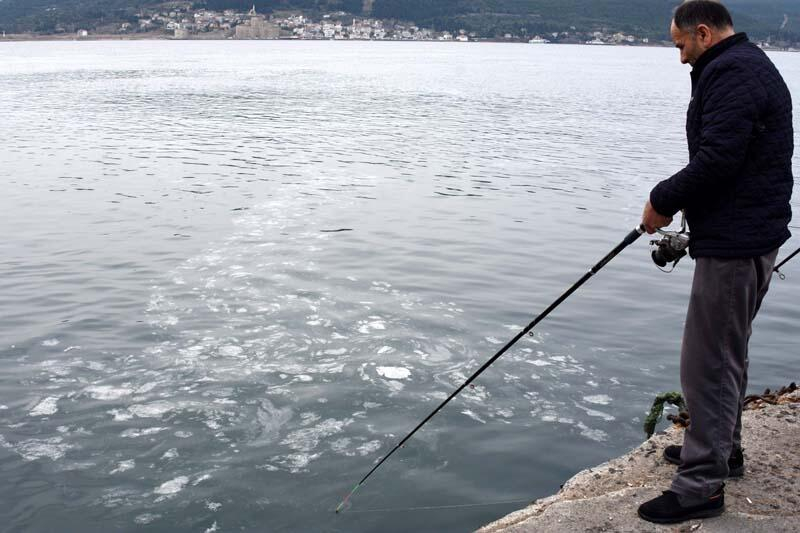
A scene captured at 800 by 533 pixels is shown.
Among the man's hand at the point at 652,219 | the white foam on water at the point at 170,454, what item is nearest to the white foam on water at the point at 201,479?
the white foam on water at the point at 170,454

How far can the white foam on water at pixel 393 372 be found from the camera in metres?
8.43

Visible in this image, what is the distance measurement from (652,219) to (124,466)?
4375 mm

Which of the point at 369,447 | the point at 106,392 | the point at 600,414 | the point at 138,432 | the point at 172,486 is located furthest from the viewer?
the point at 106,392

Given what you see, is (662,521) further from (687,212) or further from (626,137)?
(626,137)

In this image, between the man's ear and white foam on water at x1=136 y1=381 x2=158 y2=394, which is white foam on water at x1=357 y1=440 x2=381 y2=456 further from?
the man's ear

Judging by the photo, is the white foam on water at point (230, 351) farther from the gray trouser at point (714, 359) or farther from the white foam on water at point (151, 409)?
the gray trouser at point (714, 359)

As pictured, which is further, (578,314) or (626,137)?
(626,137)

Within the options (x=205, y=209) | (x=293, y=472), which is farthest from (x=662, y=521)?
(x=205, y=209)

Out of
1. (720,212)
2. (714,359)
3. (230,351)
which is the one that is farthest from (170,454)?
(720,212)

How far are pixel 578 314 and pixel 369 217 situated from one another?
692 cm

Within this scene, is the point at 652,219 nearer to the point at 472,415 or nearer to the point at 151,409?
the point at 472,415

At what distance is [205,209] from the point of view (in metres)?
17.1

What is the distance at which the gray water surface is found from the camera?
20.6ft

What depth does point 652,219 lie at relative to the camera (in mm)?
4438
